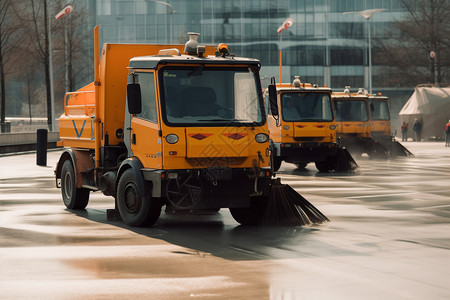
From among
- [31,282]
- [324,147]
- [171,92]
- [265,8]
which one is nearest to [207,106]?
[171,92]

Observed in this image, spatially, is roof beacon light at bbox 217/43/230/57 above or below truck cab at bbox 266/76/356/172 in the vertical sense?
above

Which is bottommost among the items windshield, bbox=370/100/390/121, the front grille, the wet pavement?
the wet pavement

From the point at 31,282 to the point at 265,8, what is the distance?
88849 millimetres

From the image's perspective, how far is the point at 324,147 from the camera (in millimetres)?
26219

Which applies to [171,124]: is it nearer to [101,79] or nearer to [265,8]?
[101,79]

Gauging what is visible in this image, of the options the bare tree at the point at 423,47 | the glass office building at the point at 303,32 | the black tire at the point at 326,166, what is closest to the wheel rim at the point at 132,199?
the black tire at the point at 326,166

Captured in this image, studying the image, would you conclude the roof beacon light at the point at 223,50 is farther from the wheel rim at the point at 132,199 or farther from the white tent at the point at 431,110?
the white tent at the point at 431,110

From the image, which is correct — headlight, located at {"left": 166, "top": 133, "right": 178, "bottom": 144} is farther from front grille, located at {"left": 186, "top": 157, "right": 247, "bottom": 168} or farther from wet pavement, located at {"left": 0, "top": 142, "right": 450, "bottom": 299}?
wet pavement, located at {"left": 0, "top": 142, "right": 450, "bottom": 299}

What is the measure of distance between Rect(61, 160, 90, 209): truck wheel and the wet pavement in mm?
216

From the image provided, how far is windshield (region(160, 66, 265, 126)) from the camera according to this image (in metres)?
12.5

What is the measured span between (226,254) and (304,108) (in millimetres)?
16969

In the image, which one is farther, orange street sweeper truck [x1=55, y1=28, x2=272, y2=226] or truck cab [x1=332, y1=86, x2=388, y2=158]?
truck cab [x1=332, y1=86, x2=388, y2=158]

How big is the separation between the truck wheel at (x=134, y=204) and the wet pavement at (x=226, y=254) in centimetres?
20

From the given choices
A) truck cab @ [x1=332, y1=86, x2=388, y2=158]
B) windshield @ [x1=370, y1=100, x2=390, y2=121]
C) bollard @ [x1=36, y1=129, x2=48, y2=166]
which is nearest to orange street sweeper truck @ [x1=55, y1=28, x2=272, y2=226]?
bollard @ [x1=36, y1=129, x2=48, y2=166]
